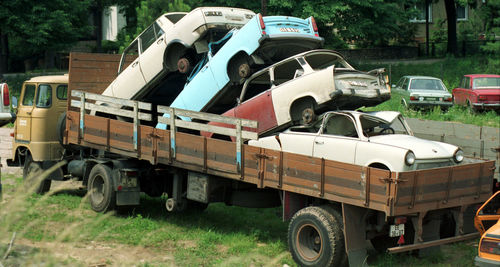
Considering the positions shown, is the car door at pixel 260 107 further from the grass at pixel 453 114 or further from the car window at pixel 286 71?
the grass at pixel 453 114

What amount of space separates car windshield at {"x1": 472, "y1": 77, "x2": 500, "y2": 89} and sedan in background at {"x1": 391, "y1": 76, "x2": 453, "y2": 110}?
3.62 ft

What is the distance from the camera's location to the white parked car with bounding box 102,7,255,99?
40.2 ft

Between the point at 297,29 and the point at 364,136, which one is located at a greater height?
the point at 297,29

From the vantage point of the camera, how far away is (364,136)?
9.09 m

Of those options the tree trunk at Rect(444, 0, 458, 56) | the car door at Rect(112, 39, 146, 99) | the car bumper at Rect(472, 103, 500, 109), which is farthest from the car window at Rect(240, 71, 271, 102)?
the tree trunk at Rect(444, 0, 458, 56)

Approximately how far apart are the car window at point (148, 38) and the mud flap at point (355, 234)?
6.56 m

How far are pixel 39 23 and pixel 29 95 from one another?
21004mm

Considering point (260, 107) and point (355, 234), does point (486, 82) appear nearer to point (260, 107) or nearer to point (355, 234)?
point (260, 107)

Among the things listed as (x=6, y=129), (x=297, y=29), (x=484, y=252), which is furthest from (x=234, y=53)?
(x=6, y=129)

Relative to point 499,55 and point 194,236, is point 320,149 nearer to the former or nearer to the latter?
point 194,236

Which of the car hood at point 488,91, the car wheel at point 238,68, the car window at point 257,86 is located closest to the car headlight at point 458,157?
the car window at point 257,86

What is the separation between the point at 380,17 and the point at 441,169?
27.4 m

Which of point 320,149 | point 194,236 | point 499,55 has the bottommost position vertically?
point 194,236

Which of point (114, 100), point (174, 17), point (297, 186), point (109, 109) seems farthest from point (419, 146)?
point (174, 17)
